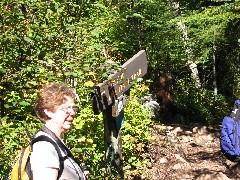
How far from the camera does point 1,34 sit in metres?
3.71

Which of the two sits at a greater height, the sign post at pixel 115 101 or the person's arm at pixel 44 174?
the sign post at pixel 115 101

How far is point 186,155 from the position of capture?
365 inches

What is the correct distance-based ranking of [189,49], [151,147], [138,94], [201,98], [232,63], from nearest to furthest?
[151,147], [138,94], [189,49], [201,98], [232,63]

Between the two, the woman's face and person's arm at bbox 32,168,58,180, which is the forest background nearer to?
the woman's face

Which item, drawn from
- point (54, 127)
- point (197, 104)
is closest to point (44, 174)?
point (54, 127)

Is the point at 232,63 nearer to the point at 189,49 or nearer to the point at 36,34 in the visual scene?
the point at 189,49

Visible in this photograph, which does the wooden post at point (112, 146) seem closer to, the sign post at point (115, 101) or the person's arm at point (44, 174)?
the sign post at point (115, 101)

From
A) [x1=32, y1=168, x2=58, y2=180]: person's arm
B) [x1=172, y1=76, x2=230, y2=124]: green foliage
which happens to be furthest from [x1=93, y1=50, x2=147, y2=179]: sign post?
[x1=172, y1=76, x2=230, y2=124]: green foliage

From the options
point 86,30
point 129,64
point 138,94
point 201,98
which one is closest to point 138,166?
point 138,94

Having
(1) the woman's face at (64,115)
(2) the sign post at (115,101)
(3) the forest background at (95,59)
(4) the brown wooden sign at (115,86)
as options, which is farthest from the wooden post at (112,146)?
(1) the woman's face at (64,115)

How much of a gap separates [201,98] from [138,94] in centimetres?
834

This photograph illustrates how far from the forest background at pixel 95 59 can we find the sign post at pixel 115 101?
151 millimetres

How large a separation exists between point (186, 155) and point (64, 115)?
7.24 metres

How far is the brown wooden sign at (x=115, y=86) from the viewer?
4418 mm
